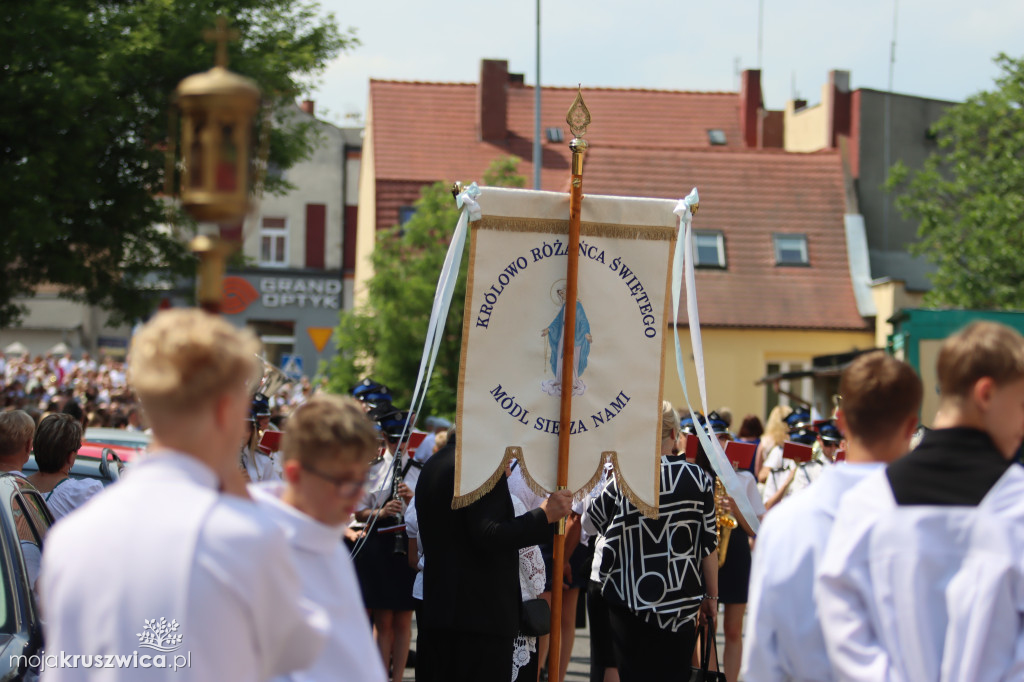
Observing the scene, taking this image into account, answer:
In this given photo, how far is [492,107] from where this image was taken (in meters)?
35.0

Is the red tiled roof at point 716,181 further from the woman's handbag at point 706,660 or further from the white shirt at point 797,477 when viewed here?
the woman's handbag at point 706,660

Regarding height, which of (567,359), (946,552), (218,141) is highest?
(218,141)

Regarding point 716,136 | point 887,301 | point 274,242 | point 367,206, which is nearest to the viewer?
point 887,301

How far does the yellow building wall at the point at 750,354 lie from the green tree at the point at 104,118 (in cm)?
1392

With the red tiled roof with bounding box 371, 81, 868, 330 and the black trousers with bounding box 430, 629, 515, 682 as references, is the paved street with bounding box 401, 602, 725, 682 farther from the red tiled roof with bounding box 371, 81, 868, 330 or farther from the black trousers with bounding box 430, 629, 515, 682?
the red tiled roof with bounding box 371, 81, 868, 330

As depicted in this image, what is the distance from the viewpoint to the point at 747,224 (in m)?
30.0

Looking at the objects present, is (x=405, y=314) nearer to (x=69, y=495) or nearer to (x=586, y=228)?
(x=586, y=228)

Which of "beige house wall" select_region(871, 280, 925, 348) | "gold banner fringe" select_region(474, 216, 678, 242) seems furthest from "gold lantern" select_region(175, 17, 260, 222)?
"beige house wall" select_region(871, 280, 925, 348)

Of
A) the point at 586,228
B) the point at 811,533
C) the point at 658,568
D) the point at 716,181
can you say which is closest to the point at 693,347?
the point at 586,228

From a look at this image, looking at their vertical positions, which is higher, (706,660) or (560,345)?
(560,345)

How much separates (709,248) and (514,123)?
8930 mm

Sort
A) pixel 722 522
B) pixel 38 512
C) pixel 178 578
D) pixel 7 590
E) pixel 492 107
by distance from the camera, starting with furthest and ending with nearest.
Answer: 1. pixel 492 107
2. pixel 722 522
3. pixel 38 512
4. pixel 7 590
5. pixel 178 578

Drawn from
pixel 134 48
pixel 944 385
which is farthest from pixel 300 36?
pixel 944 385

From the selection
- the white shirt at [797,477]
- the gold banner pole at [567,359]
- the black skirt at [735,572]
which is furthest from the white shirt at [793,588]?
the white shirt at [797,477]
